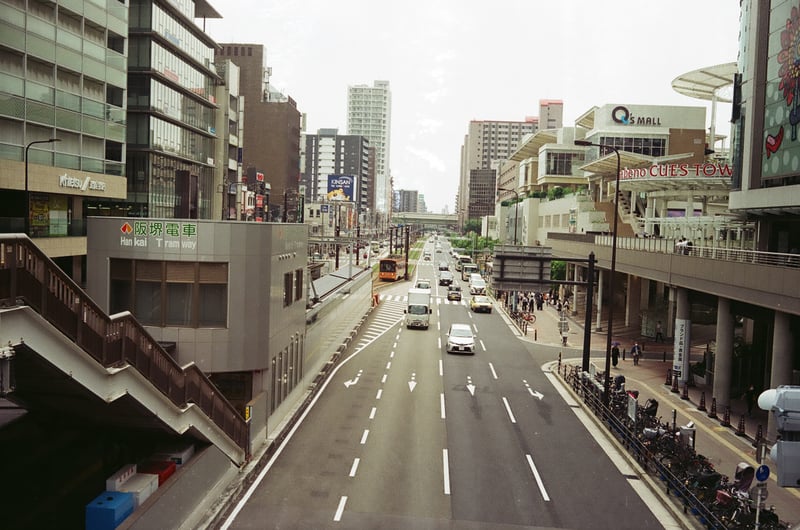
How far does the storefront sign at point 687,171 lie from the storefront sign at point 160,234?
34886 mm

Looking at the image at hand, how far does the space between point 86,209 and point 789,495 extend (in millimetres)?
44502

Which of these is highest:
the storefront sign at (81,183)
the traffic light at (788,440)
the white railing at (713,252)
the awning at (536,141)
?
the awning at (536,141)

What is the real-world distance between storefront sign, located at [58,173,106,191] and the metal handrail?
Result: 88.0ft

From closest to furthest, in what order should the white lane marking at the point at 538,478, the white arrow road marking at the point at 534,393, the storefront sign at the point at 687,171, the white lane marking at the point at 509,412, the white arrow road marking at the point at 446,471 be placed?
1. the white lane marking at the point at 538,478
2. the white arrow road marking at the point at 446,471
3. the white lane marking at the point at 509,412
4. the white arrow road marking at the point at 534,393
5. the storefront sign at the point at 687,171

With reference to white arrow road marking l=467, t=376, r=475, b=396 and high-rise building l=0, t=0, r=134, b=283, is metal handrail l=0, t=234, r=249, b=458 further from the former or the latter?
high-rise building l=0, t=0, r=134, b=283

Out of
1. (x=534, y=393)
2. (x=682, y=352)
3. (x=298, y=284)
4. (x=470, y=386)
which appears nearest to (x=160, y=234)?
(x=298, y=284)

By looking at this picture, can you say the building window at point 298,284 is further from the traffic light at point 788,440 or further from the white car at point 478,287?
the white car at point 478,287

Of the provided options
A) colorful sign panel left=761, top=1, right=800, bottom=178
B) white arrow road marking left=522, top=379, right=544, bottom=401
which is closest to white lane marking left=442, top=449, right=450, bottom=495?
white arrow road marking left=522, top=379, right=544, bottom=401

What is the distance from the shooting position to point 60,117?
125ft

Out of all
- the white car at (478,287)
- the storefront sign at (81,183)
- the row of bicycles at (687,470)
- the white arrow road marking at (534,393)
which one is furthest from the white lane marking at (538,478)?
the white car at (478,287)

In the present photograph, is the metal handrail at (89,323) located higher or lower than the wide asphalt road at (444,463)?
higher

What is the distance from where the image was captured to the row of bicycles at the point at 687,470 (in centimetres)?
1427

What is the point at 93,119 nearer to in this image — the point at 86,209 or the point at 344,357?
the point at 86,209

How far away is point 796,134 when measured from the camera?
27.6 m
